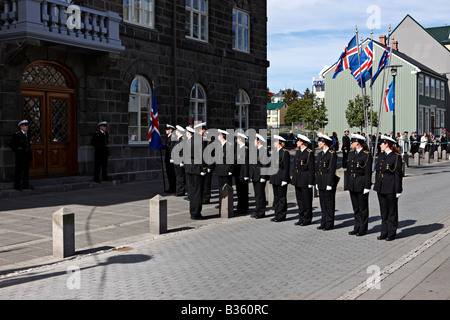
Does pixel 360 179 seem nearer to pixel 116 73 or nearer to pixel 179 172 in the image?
pixel 179 172

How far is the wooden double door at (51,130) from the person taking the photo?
1544 centimetres

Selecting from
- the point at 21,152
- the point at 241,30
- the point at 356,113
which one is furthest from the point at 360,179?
the point at 356,113

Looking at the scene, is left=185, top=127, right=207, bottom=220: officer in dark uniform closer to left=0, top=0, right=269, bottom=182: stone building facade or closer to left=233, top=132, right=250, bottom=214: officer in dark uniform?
left=233, top=132, right=250, bottom=214: officer in dark uniform

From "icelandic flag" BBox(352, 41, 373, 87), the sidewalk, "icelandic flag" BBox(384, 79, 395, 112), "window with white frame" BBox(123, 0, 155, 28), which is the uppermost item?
"window with white frame" BBox(123, 0, 155, 28)

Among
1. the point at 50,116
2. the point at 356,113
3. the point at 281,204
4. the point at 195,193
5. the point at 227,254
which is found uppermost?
the point at 356,113

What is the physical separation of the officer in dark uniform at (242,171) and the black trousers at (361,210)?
120 inches

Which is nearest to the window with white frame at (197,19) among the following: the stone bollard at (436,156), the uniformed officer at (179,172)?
the uniformed officer at (179,172)

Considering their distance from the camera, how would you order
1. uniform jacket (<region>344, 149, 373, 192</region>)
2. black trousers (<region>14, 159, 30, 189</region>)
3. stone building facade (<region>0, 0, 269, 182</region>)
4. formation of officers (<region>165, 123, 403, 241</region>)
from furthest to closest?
stone building facade (<region>0, 0, 269, 182</region>) → black trousers (<region>14, 159, 30, 189</region>) → uniform jacket (<region>344, 149, 373, 192</region>) → formation of officers (<region>165, 123, 403, 241</region>)

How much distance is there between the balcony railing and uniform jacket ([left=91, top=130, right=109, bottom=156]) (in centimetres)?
259

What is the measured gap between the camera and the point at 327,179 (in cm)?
991

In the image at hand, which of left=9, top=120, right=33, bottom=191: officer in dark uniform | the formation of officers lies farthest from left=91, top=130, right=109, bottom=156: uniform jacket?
the formation of officers

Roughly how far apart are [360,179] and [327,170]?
0.72 metres

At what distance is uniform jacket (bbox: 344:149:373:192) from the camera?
9.41m

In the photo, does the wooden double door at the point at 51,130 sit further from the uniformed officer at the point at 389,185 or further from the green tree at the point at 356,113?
the green tree at the point at 356,113
